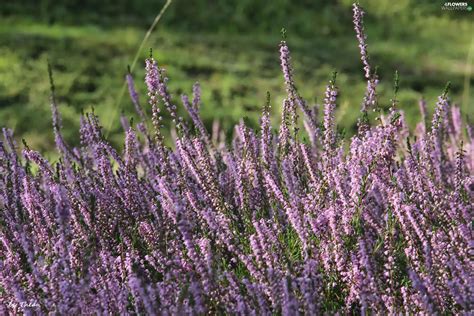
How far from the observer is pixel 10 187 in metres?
2.77

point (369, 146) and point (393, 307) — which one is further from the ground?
point (369, 146)

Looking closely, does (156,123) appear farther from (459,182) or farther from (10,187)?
(459,182)

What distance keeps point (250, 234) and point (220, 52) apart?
23.2ft

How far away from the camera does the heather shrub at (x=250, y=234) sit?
187 cm

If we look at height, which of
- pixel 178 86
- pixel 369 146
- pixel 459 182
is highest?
pixel 369 146

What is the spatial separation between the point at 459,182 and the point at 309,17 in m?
9.07

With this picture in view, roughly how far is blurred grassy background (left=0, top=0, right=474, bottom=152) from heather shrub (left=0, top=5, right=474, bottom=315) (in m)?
3.90

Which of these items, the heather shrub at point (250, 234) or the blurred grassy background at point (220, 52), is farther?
Answer: the blurred grassy background at point (220, 52)

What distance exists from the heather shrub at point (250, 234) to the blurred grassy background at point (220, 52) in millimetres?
3897

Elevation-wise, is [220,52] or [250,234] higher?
[250,234]

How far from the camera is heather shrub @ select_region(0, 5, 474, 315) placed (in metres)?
1.87

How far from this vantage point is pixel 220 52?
30.6 ft

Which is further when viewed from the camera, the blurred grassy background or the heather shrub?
the blurred grassy background

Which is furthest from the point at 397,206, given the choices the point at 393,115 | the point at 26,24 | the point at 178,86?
the point at 26,24
